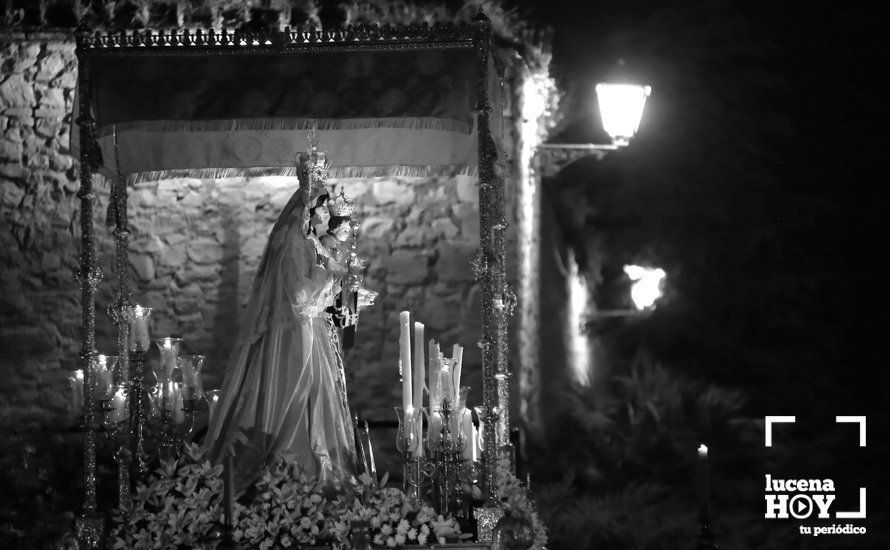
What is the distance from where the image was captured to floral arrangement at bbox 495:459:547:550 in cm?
771

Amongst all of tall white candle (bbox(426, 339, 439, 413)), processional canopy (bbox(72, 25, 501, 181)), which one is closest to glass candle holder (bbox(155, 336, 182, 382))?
processional canopy (bbox(72, 25, 501, 181))

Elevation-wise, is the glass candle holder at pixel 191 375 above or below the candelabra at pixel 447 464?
above

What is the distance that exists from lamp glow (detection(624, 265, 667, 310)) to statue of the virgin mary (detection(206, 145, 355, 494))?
4122 millimetres

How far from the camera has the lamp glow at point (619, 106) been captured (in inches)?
396

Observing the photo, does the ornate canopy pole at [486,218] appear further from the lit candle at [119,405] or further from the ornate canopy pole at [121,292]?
the lit candle at [119,405]

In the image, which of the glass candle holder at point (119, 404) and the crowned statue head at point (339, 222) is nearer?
the crowned statue head at point (339, 222)

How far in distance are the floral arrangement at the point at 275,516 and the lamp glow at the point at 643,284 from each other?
460 centimetres

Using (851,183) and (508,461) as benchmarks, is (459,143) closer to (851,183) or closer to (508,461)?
(508,461)

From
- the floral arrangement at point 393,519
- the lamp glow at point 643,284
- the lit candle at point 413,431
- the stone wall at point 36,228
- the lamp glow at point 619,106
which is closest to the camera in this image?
the floral arrangement at point 393,519

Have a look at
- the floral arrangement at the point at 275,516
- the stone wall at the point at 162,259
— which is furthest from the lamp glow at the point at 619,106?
the floral arrangement at the point at 275,516

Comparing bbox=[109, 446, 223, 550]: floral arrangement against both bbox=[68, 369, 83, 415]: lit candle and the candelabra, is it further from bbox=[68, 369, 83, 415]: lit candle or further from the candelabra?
bbox=[68, 369, 83, 415]: lit candle

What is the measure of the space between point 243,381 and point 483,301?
143cm

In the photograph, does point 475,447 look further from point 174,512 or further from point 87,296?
point 87,296

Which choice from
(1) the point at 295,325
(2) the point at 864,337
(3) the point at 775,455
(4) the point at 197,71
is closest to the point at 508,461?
(1) the point at 295,325
